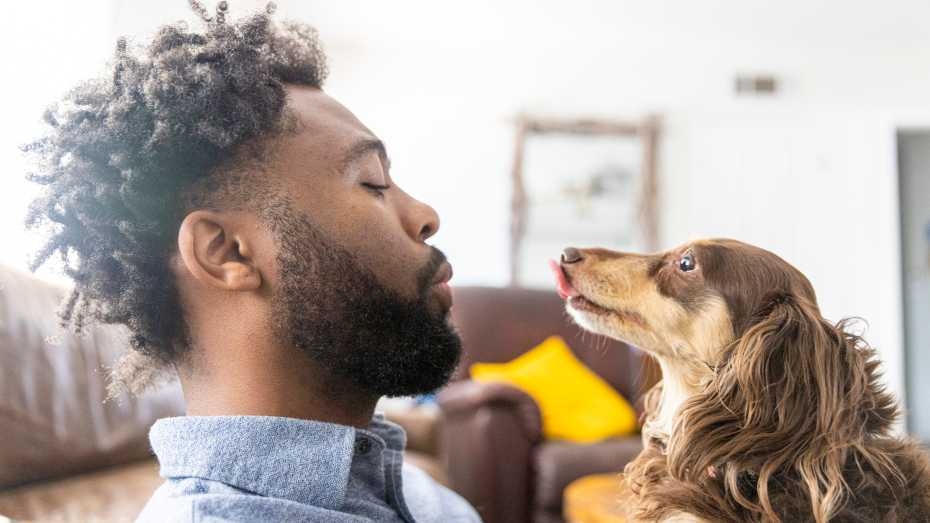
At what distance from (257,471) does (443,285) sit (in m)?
0.43

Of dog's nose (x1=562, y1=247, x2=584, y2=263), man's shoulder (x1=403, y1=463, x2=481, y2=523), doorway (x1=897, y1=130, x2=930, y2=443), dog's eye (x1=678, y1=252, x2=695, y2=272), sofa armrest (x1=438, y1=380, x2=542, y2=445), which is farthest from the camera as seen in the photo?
doorway (x1=897, y1=130, x2=930, y2=443)

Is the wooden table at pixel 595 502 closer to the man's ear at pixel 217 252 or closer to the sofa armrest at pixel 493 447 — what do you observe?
the sofa armrest at pixel 493 447

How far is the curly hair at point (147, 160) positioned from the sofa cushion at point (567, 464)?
244 cm

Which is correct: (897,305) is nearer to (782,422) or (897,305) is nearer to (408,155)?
(408,155)

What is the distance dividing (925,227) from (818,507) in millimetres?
6742

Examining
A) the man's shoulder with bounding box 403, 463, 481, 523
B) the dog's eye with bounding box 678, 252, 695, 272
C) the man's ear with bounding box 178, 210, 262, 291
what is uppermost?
the man's ear with bounding box 178, 210, 262, 291

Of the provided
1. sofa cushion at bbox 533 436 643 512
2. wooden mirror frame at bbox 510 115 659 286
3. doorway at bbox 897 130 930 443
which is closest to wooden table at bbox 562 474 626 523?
sofa cushion at bbox 533 436 643 512

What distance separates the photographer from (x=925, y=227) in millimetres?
6945

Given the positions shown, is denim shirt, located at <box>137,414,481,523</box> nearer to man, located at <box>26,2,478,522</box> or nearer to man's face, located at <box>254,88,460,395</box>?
man, located at <box>26,2,478,522</box>

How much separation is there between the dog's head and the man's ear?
2.37ft

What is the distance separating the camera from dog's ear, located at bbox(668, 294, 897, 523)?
120cm

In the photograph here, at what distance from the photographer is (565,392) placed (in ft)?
13.8

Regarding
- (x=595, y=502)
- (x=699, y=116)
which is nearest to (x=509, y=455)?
(x=595, y=502)

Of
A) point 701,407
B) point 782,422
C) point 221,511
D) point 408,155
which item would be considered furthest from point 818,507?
point 408,155
